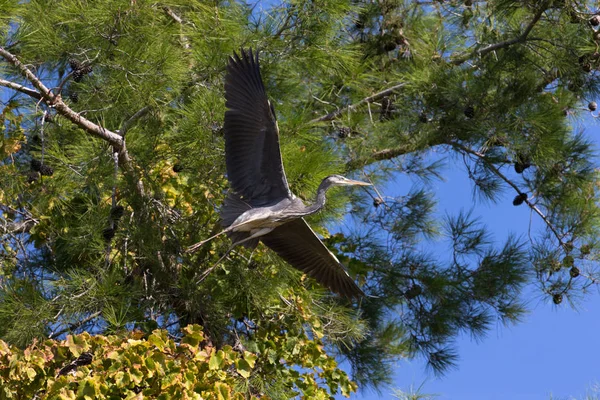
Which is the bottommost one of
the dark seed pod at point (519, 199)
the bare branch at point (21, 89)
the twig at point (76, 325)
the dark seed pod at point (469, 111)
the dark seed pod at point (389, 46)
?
the twig at point (76, 325)

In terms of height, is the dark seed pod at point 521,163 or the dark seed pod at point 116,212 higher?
the dark seed pod at point 521,163

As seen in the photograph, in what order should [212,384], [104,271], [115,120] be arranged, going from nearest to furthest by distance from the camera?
1. [212,384]
2. [104,271]
3. [115,120]

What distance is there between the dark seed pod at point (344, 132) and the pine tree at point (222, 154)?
4 centimetres

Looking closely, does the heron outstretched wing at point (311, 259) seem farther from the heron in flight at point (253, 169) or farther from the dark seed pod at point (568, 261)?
the dark seed pod at point (568, 261)

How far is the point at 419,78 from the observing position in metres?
4.17

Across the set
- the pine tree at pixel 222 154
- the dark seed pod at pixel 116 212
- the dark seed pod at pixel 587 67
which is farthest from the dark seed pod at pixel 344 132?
the dark seed pod at pixel 116 212

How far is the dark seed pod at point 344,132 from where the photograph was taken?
444cm

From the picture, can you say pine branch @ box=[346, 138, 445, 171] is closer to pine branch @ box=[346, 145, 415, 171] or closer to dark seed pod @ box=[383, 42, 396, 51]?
pine branch @ box=[346, 145, 415, 171]

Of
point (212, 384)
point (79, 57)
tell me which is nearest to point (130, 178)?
point (79, 57)

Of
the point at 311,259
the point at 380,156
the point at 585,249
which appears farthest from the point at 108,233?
the point at 585,249

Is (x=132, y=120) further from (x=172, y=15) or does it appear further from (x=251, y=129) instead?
(x=172, y=15)

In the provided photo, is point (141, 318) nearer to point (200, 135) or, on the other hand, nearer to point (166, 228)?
point (166, 228)

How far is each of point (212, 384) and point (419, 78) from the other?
176cm

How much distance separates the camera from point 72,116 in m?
3.42
